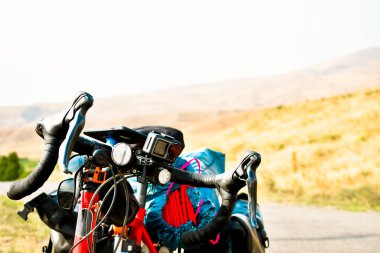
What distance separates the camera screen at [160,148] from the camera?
276 centimetres

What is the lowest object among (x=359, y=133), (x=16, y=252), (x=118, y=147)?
(x=16, y=252)

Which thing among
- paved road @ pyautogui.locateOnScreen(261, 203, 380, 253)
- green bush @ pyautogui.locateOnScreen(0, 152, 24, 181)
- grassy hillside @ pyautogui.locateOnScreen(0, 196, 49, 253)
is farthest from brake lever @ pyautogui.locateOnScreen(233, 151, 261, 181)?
green bush @ pyautogui.locateOnScreen(0, 152, 24, 181)

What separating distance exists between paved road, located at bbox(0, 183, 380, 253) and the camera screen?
6448mm

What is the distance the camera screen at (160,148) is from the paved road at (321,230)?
6.45m

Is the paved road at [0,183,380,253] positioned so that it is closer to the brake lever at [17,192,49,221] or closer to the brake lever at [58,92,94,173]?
the brake lever at [17,192,49,221]

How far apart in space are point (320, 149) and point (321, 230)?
804 inches

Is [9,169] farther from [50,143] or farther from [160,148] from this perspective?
[50,143]

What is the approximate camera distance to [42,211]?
9.90ft

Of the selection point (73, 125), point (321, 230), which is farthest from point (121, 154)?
point (321, 230)

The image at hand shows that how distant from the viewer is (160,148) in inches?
110

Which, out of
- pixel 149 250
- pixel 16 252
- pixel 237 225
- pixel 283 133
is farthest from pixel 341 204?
pixel 283 133

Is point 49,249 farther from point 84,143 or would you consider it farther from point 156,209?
point 84,143

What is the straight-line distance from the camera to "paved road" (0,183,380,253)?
961 centimetres

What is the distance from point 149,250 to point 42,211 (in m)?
0.49
